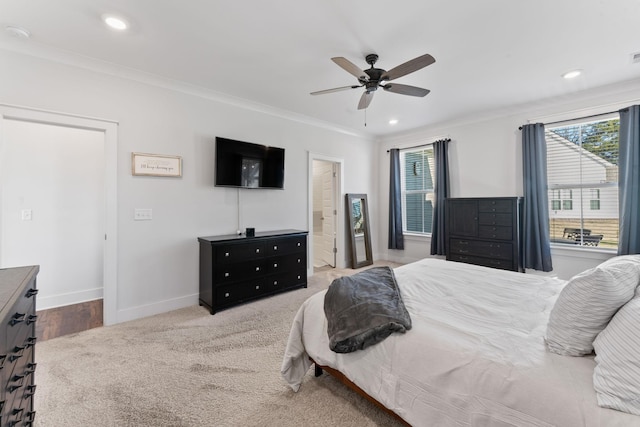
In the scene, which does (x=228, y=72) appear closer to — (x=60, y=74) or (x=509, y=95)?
(x=60, y=74)

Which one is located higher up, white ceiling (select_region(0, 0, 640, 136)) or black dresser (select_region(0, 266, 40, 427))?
white ceiling (select_region(0, 0, 640, 136))

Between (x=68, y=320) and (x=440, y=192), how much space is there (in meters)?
5.52

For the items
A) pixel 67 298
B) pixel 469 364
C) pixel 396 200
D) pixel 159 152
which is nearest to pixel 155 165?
pixel 159 152

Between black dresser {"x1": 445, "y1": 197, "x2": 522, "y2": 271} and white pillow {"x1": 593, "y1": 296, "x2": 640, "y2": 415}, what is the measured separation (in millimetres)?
3007

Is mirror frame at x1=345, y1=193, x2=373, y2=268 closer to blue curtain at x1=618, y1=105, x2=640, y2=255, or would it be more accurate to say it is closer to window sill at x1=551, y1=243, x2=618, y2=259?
window sill at x1=551, y1=243, x2=618, y2=259

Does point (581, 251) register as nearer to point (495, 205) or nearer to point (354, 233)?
point (495, 205)

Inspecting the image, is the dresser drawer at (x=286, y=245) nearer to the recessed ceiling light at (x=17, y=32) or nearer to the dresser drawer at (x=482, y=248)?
the dresser drawer at (x=482, y=248)

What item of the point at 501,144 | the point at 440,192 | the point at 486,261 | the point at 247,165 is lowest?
the point at 486,261

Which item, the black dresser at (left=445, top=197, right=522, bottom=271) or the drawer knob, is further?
the black dresser at (left=445, top=197, right=522, bottom=271)

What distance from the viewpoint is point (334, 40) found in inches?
94.6

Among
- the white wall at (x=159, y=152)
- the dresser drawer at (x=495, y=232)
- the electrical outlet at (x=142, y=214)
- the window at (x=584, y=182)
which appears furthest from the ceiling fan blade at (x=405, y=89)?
the electrical outlet at (x=142, y=214)

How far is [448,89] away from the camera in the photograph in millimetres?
3477

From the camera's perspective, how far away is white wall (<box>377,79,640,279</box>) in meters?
3.52

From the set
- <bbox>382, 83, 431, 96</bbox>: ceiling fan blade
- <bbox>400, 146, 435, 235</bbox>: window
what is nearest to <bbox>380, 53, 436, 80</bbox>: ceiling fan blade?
<bbox>382, 83, 431, 96</bbox>: ceiling fan blade
